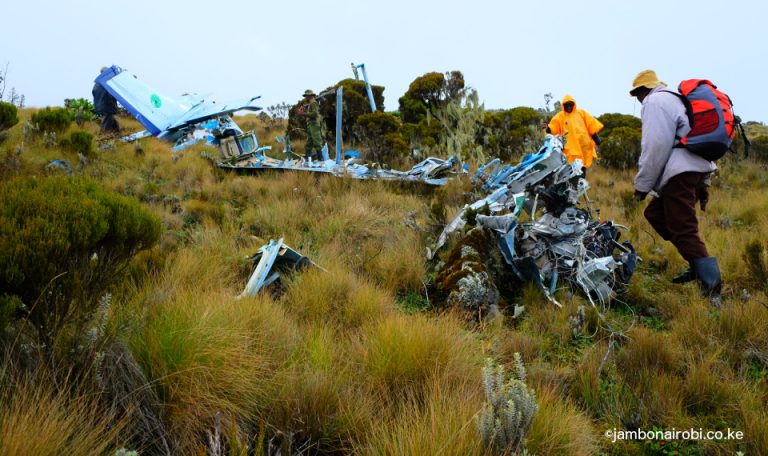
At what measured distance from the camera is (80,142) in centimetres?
866

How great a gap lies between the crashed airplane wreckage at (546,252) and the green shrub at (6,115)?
8.29 metres

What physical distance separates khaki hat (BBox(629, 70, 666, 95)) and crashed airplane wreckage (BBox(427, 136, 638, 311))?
3.05 ft

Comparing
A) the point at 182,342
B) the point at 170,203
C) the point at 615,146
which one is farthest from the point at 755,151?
the point at 182,342

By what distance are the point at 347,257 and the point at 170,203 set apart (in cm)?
329

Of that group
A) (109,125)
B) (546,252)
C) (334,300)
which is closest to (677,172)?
(546,252)

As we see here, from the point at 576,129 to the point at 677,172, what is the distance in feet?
13.4

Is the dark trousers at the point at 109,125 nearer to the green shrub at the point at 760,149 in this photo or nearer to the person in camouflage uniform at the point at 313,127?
the person in camouflage uniform at the point at 313,127

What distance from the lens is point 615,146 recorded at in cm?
1323

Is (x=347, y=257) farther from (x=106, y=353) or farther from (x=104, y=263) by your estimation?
(x=106, y=353)

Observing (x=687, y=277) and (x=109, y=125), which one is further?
(x=109, y=125)

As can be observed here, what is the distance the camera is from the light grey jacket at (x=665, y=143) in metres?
4.05

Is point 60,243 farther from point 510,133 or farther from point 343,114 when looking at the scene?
point 343,114

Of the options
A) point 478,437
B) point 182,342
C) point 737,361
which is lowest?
point 737,361


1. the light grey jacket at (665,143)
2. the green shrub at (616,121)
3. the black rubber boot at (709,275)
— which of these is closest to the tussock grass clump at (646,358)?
the black rubber boot at (709,275)
